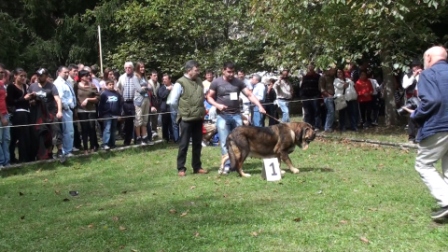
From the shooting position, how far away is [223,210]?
23.9 ft

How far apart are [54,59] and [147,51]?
435 centimetres

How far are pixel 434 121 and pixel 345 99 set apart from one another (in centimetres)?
1067

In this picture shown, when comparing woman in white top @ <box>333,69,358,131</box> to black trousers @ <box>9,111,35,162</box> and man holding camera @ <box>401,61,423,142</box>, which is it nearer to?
man holding camera @ <box>401,61,423,142</box>

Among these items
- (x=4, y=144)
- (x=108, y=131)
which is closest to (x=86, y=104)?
(x=108, y=131)

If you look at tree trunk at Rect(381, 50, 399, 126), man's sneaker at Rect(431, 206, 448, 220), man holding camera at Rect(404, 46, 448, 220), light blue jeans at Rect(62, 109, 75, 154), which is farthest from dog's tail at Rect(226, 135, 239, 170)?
tree trunk at Rect(381, 50, 399, 126)

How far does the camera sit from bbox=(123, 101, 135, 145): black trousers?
560 inches

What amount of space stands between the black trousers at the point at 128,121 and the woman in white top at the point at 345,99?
19.6ft

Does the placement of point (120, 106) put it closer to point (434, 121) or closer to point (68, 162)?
point (68, 162)

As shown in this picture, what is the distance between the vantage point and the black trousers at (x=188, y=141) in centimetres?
1018

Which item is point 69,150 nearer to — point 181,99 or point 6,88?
point 6,88

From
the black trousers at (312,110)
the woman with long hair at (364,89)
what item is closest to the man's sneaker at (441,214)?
the black trousers at (312,110)

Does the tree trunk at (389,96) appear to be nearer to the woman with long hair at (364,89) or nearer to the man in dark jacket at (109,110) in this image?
the woman with long hair at (364,89)

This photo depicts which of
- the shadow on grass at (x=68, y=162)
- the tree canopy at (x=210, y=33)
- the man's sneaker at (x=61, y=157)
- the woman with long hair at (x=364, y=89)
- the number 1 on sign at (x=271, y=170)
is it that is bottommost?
the shadow on grass at (x=68, y=162)

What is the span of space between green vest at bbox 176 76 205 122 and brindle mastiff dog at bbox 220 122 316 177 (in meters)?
0.77
